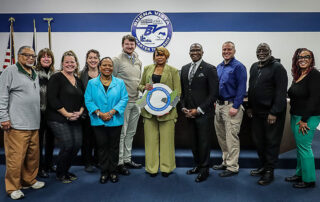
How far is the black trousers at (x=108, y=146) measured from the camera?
253cm

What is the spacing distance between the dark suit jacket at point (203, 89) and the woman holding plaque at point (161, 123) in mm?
148

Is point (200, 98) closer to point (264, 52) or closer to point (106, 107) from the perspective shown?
point (264, 52)

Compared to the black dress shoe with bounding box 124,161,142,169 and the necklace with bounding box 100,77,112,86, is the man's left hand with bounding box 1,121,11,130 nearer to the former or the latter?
the necklace with bounding box 100,77,112,86

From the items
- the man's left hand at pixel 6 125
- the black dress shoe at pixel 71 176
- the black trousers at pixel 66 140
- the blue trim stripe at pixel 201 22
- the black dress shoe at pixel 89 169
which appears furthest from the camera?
the blue trim stripe at pixel 201 22

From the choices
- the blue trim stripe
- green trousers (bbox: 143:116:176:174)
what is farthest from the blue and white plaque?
the blue trim stripe

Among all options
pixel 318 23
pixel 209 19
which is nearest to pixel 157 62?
pixel 209 19

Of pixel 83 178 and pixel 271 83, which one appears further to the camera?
pixel 83 178

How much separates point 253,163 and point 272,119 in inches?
34.2

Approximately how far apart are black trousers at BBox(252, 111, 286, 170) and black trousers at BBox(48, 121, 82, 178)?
6.85 ft

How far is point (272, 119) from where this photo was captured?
250 cm

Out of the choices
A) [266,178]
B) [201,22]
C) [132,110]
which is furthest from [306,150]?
[201,22]

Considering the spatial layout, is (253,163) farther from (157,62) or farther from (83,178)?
(83,178)

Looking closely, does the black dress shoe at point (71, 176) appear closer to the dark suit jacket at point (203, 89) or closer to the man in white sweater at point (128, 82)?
the man in white sweater at point (128, 82)

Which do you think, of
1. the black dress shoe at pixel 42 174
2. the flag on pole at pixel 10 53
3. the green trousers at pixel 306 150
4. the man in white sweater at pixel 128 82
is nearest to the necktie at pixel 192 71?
the man in white sweater at pixel 128 82
